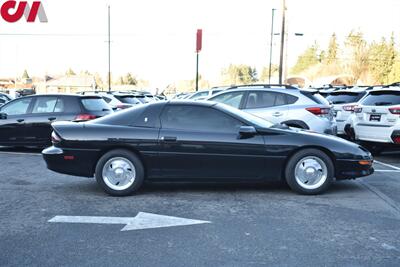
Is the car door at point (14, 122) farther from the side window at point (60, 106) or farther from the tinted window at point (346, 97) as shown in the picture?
the tinted window at point (346, 97)

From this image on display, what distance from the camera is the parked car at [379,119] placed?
31.5ft

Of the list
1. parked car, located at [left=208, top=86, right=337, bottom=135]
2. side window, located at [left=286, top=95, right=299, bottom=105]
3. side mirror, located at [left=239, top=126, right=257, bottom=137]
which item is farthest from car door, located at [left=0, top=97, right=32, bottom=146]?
side mirror, located at [left=239, top=126, right=257, bottom=137]

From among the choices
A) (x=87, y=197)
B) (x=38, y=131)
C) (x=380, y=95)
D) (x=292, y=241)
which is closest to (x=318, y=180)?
(x=292, y=241)

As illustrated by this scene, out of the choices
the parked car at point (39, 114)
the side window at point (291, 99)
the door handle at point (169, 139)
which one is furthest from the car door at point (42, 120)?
the side window at point (291, 99)

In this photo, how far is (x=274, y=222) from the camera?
5195 millimetres

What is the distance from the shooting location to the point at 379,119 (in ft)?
32.6

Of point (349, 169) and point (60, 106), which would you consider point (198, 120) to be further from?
point (60, 106)

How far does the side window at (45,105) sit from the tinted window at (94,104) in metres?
0.75

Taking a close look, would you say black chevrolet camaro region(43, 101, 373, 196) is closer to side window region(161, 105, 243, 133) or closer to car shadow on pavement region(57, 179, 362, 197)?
side window region(161, 105, 243, 133)

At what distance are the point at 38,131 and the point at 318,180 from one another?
6.95m

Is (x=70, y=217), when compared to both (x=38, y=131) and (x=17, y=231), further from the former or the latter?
(x=38, y=131)

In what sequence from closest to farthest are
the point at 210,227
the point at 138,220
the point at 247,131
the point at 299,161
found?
the point at 210,227, the point at 138,220, the point at 247,131, the point at 299,161

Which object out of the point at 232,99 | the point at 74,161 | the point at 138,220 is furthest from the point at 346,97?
the point at 138,220

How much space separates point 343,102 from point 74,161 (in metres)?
9.28
